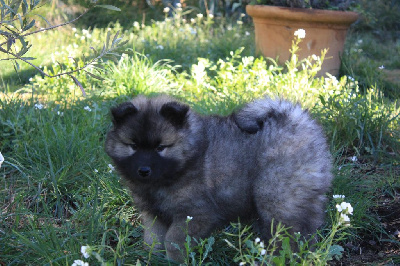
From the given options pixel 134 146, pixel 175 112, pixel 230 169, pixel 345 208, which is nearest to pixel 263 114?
pixel 230 169

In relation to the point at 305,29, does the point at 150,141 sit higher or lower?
higher

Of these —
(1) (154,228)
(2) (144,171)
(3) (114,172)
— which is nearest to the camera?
(2) (144,171)

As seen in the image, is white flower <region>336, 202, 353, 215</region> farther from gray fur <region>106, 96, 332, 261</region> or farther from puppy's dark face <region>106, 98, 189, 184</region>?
puppy's dark face <region>106, 98, 189, 184</region>

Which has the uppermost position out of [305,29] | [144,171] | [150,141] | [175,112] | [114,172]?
[175,112]

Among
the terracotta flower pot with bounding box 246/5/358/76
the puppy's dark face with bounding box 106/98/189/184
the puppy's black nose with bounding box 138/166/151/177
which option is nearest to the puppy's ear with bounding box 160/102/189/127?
the puppy's dark face with bounding box 106/98/189/184

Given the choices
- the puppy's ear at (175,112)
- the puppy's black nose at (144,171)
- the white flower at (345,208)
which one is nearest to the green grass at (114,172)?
the white flower at (345,208)

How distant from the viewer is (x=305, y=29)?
5.97 meters

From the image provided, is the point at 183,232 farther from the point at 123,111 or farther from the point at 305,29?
the point at 305,29

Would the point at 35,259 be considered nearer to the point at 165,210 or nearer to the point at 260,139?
the point at 165,210

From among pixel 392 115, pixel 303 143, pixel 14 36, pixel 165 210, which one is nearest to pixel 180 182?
pixel 165 210

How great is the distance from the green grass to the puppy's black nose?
0.96 ft

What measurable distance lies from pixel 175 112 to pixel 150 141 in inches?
8.0

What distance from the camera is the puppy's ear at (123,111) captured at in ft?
9.05

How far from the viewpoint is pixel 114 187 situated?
3.39 metres
